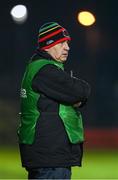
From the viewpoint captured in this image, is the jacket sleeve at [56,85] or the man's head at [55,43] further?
the man's head at [55,43]

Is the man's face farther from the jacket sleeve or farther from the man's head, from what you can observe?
the jacket sleeve

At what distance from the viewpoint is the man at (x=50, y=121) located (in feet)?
13.6

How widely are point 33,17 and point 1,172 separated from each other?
5.58ft

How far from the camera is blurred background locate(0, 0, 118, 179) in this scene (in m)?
6.78

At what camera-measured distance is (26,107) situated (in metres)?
4.27

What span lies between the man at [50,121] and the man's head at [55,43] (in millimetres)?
74

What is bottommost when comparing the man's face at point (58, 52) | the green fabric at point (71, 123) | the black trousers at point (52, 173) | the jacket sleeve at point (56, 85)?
the black trousers at point (52, 173)

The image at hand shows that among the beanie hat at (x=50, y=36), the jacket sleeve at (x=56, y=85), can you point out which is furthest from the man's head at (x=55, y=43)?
the jacket sleeve at (x=56, y=85)

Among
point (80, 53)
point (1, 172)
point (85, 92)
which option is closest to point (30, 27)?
point (80, 53)

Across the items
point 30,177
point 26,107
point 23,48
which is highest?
point 23,48

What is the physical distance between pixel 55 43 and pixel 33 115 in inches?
21.0

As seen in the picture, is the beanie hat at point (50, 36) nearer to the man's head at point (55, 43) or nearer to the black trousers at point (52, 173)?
the man's head at point (55, 43)

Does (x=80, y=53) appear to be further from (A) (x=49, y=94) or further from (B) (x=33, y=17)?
(A) (x=49, y=94)

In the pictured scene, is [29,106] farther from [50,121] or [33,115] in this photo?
[50,121]
